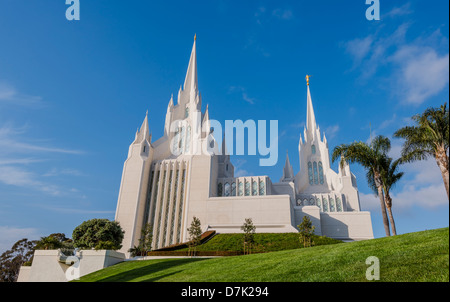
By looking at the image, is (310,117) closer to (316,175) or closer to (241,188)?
(316,175)

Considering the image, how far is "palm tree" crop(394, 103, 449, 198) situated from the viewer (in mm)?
12594

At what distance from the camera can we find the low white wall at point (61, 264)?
A: 1909cm

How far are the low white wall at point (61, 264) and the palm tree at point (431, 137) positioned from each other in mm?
19850

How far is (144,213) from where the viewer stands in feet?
144

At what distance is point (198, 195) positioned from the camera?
42688mm

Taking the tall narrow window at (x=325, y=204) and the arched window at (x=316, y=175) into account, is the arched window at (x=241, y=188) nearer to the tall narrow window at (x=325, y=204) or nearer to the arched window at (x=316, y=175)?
the tall narrow window at (x=325, y=204)

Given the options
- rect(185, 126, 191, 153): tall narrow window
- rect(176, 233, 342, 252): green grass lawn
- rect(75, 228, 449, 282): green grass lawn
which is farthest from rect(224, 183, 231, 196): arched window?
rect(75, 228, 449, 282): green grass lawn

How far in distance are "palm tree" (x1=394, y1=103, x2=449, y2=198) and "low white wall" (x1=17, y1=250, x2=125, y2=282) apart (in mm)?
19850

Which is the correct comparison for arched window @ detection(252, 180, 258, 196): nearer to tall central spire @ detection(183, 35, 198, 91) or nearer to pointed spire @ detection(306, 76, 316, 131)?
tall central spire @ detection(183, 35, 198, 91)

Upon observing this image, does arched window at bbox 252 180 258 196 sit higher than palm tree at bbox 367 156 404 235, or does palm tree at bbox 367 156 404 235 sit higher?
arched window at bbox 252 180 258 196

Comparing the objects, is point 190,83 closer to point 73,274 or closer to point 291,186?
point 291,186
